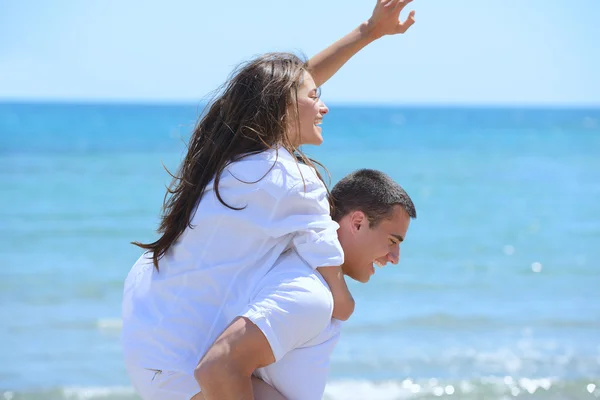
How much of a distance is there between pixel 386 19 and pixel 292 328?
1.48 meters

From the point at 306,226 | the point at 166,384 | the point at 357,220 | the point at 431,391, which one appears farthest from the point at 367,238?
the point at 431,391

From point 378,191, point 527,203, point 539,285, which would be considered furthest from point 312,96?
point 527,203

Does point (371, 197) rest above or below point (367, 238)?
above

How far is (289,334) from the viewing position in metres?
2.37

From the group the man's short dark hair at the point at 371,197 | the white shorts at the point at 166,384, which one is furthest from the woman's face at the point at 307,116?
the white shorts at the point at 166,384

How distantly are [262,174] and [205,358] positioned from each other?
562 mm

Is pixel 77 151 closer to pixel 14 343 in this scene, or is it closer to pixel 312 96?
pixel 14 343

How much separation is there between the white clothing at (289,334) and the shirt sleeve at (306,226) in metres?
0.05

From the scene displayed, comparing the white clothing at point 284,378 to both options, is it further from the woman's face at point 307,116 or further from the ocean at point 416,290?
the ocean at point 416,290

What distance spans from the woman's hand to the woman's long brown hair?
70cm

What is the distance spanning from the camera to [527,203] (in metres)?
16.5

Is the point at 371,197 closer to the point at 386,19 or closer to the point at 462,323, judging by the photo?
the point at 386,19

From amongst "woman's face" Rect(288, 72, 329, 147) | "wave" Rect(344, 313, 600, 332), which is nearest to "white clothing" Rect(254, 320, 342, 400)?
"woman's face" Rect(288, 72, 329, 147)

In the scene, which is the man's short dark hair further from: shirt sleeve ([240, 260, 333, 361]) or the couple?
shirt sleeve ([240, 260, 333, 361])
